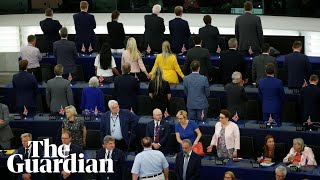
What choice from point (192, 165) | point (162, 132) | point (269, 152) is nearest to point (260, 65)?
point (269, 152)

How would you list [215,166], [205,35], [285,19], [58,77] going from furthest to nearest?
1. [285,19]
2. [205,35]
3. [58,77]
4. [215,166]

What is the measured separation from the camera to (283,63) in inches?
803

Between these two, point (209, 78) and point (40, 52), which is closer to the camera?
point (209, 78)

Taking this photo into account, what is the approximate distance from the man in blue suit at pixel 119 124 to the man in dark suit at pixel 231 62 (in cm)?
230

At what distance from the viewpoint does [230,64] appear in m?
19.8

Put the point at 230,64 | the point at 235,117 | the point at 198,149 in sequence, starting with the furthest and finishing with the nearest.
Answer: the point at 230,64
the point at 235,117
the point at 198,149

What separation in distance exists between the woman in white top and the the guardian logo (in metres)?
2.45

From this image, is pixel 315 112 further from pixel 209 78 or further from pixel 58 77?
pixel 58 77

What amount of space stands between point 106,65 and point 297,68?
11.5ft

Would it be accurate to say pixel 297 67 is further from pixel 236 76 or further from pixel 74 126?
pixel 74 126

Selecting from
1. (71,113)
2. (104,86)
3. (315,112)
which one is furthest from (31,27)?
(315,112)

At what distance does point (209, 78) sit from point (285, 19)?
4.66m

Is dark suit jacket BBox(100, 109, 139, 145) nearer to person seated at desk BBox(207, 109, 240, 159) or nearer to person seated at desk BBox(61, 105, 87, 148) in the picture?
person seated at desk BBox(61, 105, 87, 148)

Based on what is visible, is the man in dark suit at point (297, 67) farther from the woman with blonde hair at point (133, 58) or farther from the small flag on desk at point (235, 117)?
the woman with blonde hair at point (133, 58)
